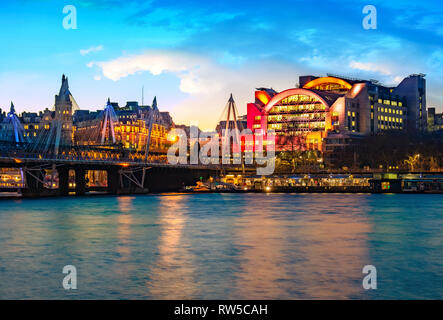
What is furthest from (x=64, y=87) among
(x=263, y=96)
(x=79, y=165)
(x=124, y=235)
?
(x=263, y=96)

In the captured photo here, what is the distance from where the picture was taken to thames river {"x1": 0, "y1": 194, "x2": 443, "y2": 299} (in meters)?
22.5

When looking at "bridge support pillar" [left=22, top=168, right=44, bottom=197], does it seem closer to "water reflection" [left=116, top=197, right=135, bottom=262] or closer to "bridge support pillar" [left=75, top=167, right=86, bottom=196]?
"bridge support pillar" [left=75, top=167, right=86, bottom=196]

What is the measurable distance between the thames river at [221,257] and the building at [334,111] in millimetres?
115774

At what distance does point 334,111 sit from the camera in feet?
557

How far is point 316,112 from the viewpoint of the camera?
177500 millimetres

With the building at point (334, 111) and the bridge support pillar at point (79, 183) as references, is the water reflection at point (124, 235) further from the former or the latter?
the building at point (334, 111)

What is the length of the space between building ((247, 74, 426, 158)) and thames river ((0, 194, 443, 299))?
116 meters

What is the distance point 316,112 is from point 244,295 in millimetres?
159516

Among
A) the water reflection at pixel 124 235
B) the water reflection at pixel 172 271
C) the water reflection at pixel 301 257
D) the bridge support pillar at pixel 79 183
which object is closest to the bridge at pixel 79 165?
the bridge support pillar at pixel 79 183

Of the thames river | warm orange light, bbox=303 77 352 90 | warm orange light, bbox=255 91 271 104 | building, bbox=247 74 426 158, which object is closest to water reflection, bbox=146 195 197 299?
the thames river

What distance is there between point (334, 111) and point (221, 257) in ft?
471

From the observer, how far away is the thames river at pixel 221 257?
73.8 feet
